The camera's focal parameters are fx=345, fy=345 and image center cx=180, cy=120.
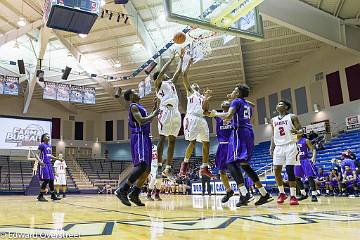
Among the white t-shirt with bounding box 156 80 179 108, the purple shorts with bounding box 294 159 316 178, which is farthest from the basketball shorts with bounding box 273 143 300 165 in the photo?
the purple shorts with bounding box 294 159 316 178

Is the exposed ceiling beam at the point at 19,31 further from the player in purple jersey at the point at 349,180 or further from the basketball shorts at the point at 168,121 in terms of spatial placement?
the player in purple jersey at the point at 349,180

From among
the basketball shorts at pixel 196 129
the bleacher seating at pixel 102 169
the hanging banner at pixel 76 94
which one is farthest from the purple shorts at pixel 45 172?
the bleacher seating at pixel 102 169

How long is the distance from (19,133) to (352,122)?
69.0 feet

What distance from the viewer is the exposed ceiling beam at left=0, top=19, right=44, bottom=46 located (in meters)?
16.9

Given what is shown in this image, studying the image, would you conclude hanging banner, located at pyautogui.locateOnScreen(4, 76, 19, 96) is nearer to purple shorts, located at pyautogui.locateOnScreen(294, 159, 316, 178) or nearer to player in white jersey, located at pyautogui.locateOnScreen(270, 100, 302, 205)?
purple shorts, located at pyautogui.locateOnScreen(294, 159, 316, 178)

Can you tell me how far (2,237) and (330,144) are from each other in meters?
17.5

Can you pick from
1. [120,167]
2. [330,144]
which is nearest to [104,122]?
[120,167]

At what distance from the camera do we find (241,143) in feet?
16.7

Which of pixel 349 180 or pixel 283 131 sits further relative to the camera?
pixel 349 180

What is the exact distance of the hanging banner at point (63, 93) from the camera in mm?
18688

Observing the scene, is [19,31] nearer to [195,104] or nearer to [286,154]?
[195,104]

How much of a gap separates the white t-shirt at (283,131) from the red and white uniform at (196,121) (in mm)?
1183

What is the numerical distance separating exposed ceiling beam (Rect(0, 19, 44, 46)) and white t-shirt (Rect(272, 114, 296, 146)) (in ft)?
47.7

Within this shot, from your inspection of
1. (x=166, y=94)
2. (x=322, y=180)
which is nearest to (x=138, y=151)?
A: (x=166, y=94)
